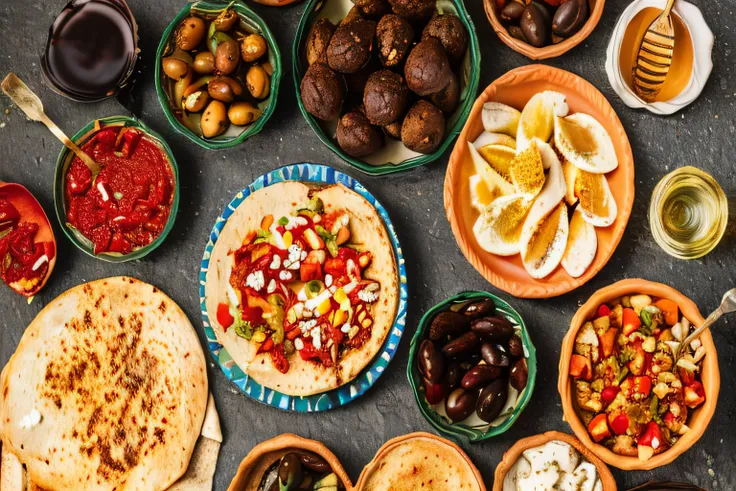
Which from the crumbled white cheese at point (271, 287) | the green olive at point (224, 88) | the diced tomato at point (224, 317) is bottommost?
the diced tomato at point (224, 317)

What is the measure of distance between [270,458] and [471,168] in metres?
1.54

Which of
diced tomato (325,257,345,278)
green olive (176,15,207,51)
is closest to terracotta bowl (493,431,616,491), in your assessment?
diced tomato (325,257,345,278)

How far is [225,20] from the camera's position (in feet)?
9.50

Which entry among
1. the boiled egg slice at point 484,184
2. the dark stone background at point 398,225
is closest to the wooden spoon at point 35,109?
the dark stone background at point 398,225

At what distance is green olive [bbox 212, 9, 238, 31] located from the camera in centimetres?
290

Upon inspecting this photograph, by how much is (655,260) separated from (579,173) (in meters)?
0.55

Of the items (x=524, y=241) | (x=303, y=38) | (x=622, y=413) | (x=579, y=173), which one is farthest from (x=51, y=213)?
(x=622, y=413)

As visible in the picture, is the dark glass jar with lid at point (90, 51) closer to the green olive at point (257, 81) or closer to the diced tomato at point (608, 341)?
the green olive at point (257, 81)

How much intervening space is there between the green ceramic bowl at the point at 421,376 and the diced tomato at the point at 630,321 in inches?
14.4

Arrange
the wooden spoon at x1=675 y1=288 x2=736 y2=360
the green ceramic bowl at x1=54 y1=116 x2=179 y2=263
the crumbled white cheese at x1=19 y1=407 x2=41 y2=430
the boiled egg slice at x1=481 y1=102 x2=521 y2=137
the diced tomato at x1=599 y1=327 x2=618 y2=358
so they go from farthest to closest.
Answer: the crumbled white cheese at x1=19 y1=407 x2=41 y2=430
the green ceramic bowl at x1=54 y1=116 x2=179 y2=263
the boiled egg slice at x1=481 y1=102 x2=521 y2=137
the diced tomato at x1=599 y1=327 x2=618 y2=358
the wooden spoon at x1=675 y1=288 x2=736 y2=360

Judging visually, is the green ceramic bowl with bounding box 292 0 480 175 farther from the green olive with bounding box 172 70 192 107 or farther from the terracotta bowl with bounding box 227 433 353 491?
the terracotta bowl with bounding box 227 433 353 491

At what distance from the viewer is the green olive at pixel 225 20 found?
2.90 m

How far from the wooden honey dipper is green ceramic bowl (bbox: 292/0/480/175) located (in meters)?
0.65

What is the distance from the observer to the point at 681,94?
8.77 ft
